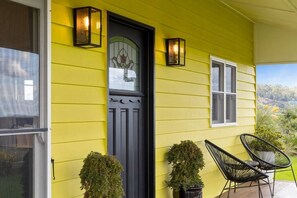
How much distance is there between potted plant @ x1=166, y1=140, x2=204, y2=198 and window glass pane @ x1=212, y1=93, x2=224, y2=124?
164 centimetres

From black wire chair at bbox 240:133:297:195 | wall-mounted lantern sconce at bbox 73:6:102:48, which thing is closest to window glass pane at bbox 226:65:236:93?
black wire chair at bbox 240:133:297:195

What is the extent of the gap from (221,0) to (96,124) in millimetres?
3395

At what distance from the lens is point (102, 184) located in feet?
9.03

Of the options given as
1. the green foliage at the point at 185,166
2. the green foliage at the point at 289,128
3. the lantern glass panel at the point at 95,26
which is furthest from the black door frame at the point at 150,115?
the green foliage at the point at 289,128

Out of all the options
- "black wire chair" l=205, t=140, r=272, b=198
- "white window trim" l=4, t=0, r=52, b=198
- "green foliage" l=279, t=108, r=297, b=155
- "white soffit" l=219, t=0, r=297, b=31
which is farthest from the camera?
"green foliage" l=279, t=108, r=297, b=155

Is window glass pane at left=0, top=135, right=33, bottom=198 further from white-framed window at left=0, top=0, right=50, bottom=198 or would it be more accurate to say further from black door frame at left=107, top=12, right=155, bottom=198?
black door frame at left=107, top=12, right=155, bottom=198

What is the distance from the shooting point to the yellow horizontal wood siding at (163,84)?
9.66ft

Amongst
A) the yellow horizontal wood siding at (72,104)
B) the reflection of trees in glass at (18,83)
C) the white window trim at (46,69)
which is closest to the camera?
the reflection of trees in glass at (18,83)

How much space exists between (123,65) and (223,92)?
104 inches

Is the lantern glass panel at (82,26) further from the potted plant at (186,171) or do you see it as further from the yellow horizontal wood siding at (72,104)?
the potted plant at (186,171)

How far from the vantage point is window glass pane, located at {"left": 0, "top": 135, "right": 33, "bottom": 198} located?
234 cm

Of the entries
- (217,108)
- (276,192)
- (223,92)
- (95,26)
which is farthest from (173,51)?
(276,192)

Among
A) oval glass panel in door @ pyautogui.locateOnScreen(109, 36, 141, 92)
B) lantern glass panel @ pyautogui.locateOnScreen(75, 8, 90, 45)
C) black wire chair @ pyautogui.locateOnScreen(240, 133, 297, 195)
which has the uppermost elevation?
lantern glass panel @ pyautogui.locateOnScreen(75, 8, 90, 45)

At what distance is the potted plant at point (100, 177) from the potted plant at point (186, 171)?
1337 millimetres
